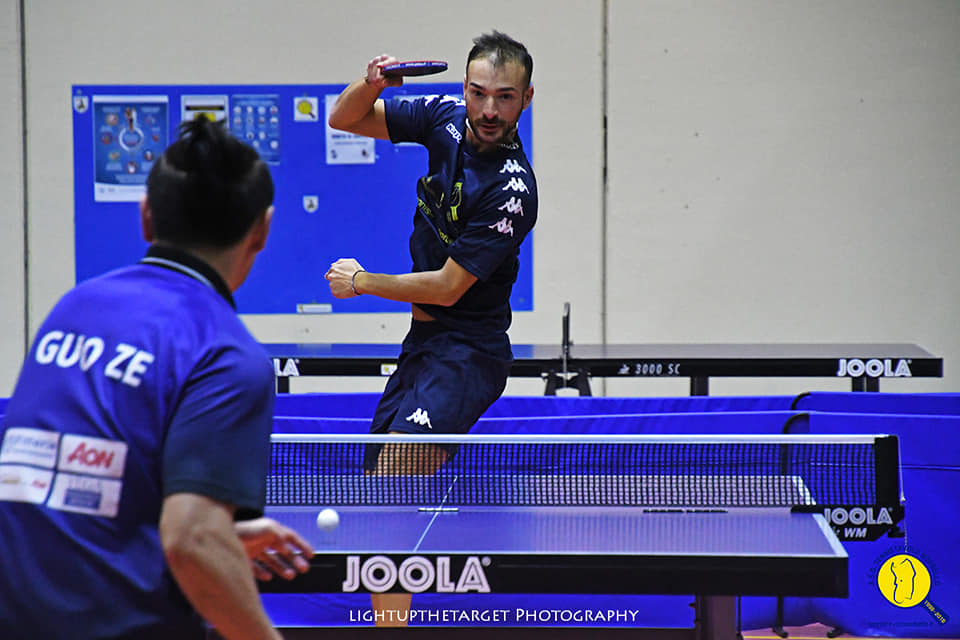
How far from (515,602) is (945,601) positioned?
160 centimetres

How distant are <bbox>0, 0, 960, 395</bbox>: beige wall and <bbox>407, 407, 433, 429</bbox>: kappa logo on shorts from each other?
4.71 m

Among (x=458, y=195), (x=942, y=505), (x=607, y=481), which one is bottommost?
(x=942, y=505)

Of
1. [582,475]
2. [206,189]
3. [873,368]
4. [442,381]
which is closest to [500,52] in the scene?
[442,381]

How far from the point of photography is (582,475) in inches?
103

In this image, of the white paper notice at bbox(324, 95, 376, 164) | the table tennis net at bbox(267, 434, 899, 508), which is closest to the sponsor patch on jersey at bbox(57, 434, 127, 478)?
the table tennis net at bbox(267, 434, 899, 508)

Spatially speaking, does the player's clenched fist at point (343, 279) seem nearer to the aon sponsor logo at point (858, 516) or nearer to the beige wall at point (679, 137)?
the aon sponsor logo at point (858, 516)

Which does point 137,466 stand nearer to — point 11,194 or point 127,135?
point 127,135

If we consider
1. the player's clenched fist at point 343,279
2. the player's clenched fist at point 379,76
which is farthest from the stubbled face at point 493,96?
the player's clenched fist at point 343,279

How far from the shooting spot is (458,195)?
9.53 ft

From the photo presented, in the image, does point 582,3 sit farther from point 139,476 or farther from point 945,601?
point 139,476

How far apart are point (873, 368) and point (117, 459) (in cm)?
491

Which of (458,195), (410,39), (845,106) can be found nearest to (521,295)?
(410,39)

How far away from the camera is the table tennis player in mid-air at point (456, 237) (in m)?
2.83

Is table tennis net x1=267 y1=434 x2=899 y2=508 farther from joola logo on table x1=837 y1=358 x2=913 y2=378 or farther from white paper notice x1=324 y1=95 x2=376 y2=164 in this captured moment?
white paper notice x1=324 y1=95 x2=376 y2=164
